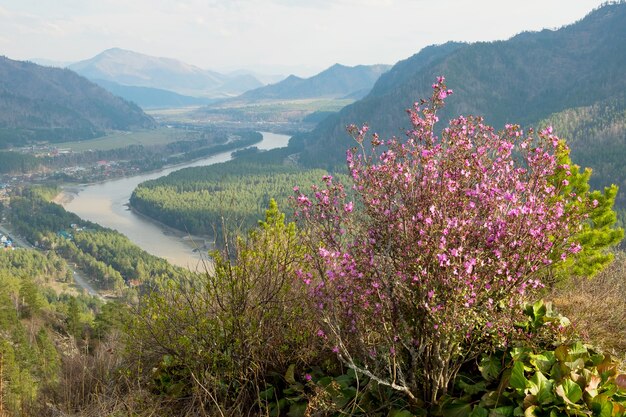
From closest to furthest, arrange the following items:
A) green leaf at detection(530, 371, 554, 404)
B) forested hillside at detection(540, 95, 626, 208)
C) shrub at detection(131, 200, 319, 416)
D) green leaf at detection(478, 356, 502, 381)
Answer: green leaf at detection(530, 371, 554, 404) < green leaf at detection(478, 356, 502, 381) < shrub at detection(131, 200, 319, 416) < forested hillside at detection(540, 95, 626, 208)

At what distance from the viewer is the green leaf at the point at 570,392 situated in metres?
4.35

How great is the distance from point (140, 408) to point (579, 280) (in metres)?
11.6

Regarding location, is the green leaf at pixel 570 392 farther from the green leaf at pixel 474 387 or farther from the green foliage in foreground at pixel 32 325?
the green foliage in foreground at pixel 32 325

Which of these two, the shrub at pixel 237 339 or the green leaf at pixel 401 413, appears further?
the shrub at pixel 237 339

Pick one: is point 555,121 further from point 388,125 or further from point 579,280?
point 579,280

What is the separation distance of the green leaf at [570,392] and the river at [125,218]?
209ft

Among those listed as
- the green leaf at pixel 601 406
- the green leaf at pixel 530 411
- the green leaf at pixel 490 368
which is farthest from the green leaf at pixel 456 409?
the green leaf at pixel 601 406

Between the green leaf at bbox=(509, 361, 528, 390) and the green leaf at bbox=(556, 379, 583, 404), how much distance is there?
312mm

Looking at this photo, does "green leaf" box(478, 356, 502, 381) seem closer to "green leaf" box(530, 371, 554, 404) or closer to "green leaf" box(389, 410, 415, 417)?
"green leaf" box(530, 371, 554, 404)

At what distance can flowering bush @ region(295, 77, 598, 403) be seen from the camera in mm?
4383

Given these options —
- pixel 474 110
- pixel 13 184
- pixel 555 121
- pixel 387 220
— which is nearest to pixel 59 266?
pixel 13 184

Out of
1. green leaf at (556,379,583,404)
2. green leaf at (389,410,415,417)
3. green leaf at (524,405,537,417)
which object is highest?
green leaf at (556,379,583,404)

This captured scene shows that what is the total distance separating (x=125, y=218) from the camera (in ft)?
362

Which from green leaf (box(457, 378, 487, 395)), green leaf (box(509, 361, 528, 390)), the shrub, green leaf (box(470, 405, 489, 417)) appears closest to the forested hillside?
the shrub
